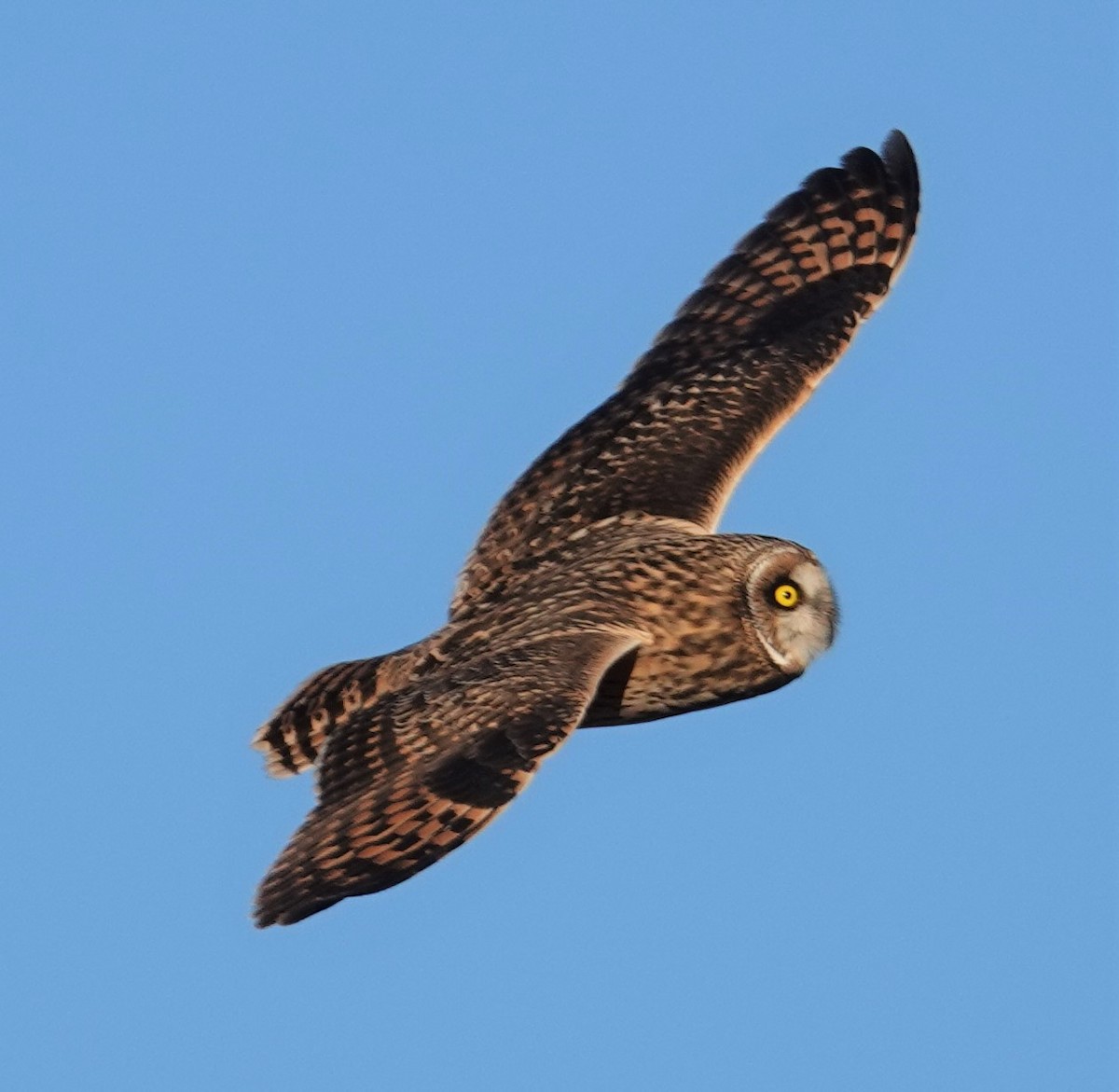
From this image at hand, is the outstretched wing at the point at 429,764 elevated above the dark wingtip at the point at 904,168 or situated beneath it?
situated beneath

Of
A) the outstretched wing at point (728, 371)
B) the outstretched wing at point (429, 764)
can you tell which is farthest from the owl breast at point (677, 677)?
the outstretched wing at point (728, 371)

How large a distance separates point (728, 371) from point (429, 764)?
3.82 meters

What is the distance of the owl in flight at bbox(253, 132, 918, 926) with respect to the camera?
10.3m

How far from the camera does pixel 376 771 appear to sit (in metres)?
10.6

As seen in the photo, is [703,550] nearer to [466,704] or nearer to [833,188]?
[466,704]

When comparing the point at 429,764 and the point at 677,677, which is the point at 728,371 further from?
the point at 429,764

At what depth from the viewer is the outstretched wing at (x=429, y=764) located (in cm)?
993

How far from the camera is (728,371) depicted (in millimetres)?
13547

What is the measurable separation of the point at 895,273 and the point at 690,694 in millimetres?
3507

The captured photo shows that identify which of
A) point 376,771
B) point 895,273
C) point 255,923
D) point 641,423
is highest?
point 895,273

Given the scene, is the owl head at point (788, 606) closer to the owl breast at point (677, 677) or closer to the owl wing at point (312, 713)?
the owl breast at point (677, 677)

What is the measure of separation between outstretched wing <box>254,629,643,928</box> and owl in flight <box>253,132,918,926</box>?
10 millimetres

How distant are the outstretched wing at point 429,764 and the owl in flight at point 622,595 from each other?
0.4 inches

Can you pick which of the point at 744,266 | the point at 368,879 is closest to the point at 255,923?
the point at 368,879
